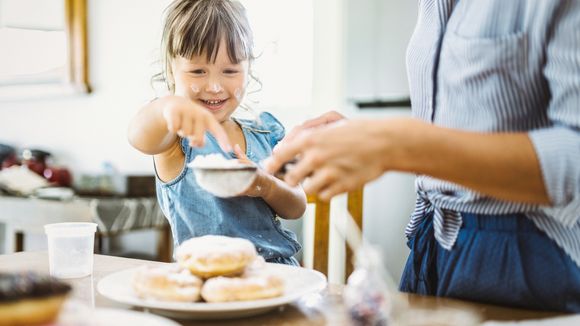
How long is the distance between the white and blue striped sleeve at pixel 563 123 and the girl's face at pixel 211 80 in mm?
781

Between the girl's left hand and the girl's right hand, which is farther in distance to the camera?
the girl's left hand

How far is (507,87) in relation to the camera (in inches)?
36.9

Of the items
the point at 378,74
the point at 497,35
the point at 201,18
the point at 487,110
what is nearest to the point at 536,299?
the point at 487,110

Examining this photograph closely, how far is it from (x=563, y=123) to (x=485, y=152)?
0.17 metres

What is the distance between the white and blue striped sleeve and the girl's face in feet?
2.56

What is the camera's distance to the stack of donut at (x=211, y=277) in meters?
0.81

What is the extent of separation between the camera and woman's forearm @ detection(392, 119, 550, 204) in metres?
0.74

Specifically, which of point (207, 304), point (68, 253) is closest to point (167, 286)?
point (207, 304)

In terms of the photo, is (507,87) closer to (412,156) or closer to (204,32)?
A: (412,156)

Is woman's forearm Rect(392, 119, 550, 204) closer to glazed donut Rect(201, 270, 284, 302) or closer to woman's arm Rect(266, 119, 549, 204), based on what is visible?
woman's arm Rect(266, 119, 549, 204)

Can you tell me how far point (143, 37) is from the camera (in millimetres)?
3201

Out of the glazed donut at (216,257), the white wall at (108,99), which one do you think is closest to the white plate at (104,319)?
the glazed donut at (216,257)

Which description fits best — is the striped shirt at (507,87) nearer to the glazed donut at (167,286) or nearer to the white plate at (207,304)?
the white plate at (207,304)

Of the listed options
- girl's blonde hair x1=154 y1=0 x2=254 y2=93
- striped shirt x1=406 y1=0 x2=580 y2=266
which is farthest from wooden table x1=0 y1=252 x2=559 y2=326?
girl's blonde hair x1=154 y1=0 x2=254 y2=93
